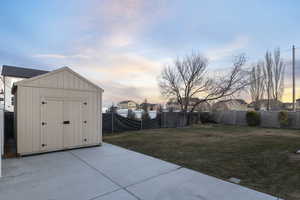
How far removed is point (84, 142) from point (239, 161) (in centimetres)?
486

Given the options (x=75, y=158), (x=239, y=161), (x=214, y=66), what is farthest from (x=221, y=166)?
(x=214, y=66)

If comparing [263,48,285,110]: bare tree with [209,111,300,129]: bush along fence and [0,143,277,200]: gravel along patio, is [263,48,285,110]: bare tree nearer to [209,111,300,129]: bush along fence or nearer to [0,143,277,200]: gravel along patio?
[209,111,300,129]: bush along fence

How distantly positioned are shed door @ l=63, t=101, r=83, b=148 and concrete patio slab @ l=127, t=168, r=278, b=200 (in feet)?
11.1

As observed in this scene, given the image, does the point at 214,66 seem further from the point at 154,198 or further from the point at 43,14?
the point at 154,198

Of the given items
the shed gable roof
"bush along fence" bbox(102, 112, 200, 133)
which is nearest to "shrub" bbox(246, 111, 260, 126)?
"bush along fence" bbox(102, 112, 200, 133)

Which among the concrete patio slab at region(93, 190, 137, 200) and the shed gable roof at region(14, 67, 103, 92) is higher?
the shed gable roof at region(14, 67, 103, 92)

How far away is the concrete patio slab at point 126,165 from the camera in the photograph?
2938 millimetres

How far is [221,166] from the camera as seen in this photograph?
11.9 ft

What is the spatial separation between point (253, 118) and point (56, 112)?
1397cm

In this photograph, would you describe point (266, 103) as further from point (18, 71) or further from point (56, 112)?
point (18, 71)

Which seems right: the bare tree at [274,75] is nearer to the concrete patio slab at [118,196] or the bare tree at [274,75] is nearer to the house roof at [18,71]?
the concrete patio slab at [118,196]

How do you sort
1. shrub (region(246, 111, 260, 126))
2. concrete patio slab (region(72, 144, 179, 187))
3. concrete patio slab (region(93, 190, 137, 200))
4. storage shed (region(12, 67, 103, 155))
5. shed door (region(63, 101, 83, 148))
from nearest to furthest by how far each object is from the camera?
concrete patio slab (region(93, 190, 137, 200))
concrete patio slab (region(72, 144, 179, 187))
storage shed (region(12, 67, 103, 155))
shed door (region(63, 101, 83, 148))
shrub (region(246, 111, 260, 126))

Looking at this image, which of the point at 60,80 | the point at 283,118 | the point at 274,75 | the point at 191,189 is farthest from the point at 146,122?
the point at 274,75

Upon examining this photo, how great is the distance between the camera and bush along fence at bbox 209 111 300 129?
1119 cm
